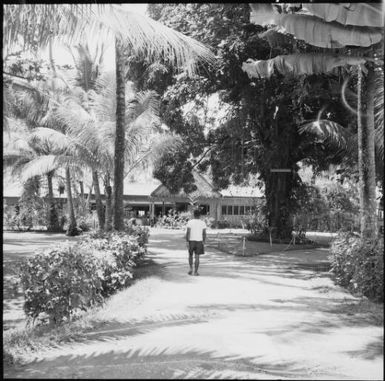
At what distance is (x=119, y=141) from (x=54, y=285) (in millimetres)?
5859

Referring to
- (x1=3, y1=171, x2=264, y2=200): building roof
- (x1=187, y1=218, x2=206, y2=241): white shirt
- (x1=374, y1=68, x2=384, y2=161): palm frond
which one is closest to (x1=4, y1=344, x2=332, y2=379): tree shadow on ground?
(x1=374, y1=68, x2=384, y2=161): palm frond

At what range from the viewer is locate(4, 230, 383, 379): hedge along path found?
9.66 ft

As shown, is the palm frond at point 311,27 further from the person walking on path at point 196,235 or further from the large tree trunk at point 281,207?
the large tree trunk at point 281,207

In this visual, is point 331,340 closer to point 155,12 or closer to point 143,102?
point 143,102

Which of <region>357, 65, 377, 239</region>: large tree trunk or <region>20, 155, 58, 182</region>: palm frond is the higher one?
<region>20, 155, 58, 182</region>: palm frond

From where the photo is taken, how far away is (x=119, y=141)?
12156 mm

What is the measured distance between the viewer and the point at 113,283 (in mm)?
9344

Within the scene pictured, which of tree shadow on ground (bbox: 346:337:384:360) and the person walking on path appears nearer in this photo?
tree shadow on ground (bbox: 346:337:384:360)

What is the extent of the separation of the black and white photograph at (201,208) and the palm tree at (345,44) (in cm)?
3

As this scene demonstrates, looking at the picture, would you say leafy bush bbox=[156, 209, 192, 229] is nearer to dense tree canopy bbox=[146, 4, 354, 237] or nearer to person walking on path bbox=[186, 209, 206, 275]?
dense tree canopy bbox=[146, 4, 354, 237]

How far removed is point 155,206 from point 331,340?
3778 centimetres

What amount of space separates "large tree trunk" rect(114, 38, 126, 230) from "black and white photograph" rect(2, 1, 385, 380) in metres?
0.03

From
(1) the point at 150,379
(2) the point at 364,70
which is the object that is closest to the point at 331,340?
(1) the point at 150,379

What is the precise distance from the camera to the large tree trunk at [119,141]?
39.9 feet
